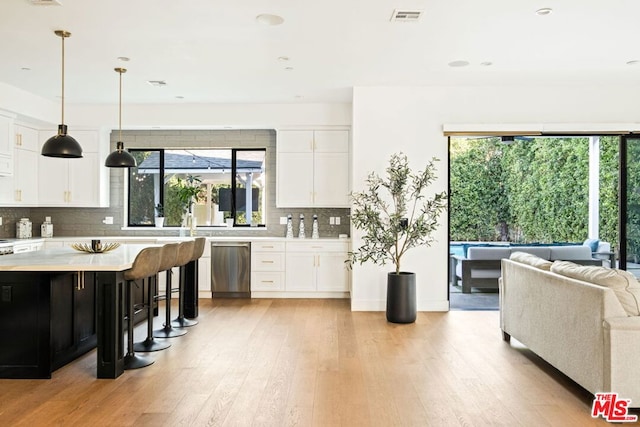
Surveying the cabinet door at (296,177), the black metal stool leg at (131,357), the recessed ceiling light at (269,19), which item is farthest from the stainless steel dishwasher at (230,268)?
the recessed ceiling light at (269,19)

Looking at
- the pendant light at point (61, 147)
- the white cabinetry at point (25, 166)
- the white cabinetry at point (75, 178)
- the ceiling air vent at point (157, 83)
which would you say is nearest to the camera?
the pendant light at point (61, 147)

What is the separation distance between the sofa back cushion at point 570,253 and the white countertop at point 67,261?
5948 mm

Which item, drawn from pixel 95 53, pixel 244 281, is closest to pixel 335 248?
pixel 244 281

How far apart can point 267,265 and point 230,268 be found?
1.71 ft

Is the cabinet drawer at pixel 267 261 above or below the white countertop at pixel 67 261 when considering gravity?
below

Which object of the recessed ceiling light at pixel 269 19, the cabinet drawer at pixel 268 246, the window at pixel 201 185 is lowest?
the cabinet drawer at pixel 268 246

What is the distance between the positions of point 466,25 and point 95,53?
3.45 meters

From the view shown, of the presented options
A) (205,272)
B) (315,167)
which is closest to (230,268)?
(205,272)

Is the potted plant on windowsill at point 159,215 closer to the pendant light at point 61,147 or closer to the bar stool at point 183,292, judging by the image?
the bar stool at point 183,292

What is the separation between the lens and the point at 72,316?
394cm

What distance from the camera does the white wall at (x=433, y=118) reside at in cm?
592

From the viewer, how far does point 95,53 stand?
4688mm

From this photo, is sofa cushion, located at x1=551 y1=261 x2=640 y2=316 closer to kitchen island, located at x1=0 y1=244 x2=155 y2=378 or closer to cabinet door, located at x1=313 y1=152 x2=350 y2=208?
kitchen island, located at x1=0 y1=244 x2=155 y2=378

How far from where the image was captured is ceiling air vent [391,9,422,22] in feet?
12.0
